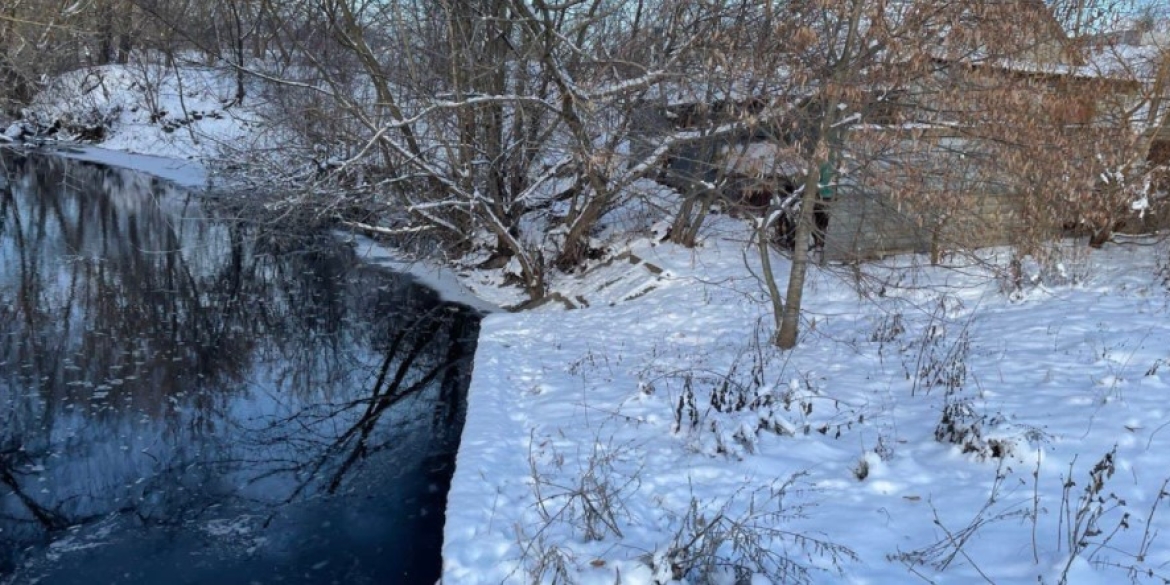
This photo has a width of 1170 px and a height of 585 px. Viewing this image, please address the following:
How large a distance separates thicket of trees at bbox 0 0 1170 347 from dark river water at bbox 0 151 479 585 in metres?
2.47

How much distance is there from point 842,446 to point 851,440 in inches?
4.7

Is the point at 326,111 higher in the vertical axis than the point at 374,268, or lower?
higher

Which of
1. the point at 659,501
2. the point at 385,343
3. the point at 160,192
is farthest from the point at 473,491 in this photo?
the point at 160,192

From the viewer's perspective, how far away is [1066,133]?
864 cm

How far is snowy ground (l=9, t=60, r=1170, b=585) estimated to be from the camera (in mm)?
4207

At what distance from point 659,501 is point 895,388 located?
286cm

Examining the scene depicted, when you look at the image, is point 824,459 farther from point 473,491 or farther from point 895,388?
point 473,491

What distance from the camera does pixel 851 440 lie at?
580 cm

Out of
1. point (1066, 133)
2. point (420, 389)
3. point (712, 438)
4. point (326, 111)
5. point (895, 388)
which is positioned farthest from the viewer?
point (326, 111)

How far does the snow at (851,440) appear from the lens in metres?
→ 4.30

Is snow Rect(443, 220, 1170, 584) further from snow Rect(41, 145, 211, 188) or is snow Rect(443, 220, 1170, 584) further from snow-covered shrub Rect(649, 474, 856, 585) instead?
snow Rect(41, 145, 211, 188)

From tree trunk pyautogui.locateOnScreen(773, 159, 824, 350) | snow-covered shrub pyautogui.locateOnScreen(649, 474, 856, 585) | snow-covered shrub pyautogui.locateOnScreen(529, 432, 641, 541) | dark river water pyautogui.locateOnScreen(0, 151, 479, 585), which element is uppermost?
tree trunk pyautogui.locateOnScreen(773, 159, 824, 350)

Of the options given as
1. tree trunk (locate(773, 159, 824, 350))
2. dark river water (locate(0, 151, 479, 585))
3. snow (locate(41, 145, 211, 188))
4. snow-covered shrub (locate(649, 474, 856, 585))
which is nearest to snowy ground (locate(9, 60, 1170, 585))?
snow-covered shrub (locate(649, 474, 856, 585))

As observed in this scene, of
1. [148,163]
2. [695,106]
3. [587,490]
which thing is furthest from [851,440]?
[148,163]
